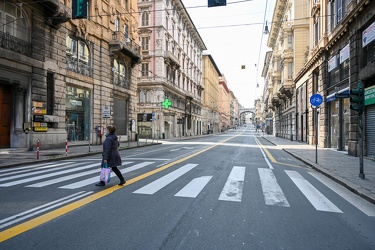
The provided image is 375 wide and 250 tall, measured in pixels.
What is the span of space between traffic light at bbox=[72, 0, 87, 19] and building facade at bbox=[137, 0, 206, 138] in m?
19.6

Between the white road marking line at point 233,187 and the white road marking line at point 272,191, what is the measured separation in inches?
22.8

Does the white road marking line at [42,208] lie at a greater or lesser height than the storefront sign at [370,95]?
lesser

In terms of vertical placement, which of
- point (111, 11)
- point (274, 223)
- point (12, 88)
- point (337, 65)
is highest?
point (111, 11)

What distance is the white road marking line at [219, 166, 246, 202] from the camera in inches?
238

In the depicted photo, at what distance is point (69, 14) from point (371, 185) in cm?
1941

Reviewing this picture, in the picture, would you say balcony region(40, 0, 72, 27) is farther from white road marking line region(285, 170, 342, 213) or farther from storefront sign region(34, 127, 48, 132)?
white road marking line region(285, 170, 342, 213)

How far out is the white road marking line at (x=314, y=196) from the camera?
544cm

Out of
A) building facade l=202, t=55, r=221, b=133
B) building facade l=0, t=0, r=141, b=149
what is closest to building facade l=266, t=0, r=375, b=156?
building facade l=0, t=0, r=141, b=149

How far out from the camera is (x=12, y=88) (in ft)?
53.7

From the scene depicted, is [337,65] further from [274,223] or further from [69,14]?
[69,14]

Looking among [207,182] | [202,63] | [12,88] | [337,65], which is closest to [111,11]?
[12,88]

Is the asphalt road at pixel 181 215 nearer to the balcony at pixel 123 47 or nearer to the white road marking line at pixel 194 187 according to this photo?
the white road marking line at pixel 194 187

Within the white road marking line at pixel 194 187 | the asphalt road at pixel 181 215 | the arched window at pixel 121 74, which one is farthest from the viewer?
the arched window at pixel 121 74

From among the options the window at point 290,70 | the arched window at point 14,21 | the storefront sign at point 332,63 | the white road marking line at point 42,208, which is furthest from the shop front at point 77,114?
the window at point 290,70
